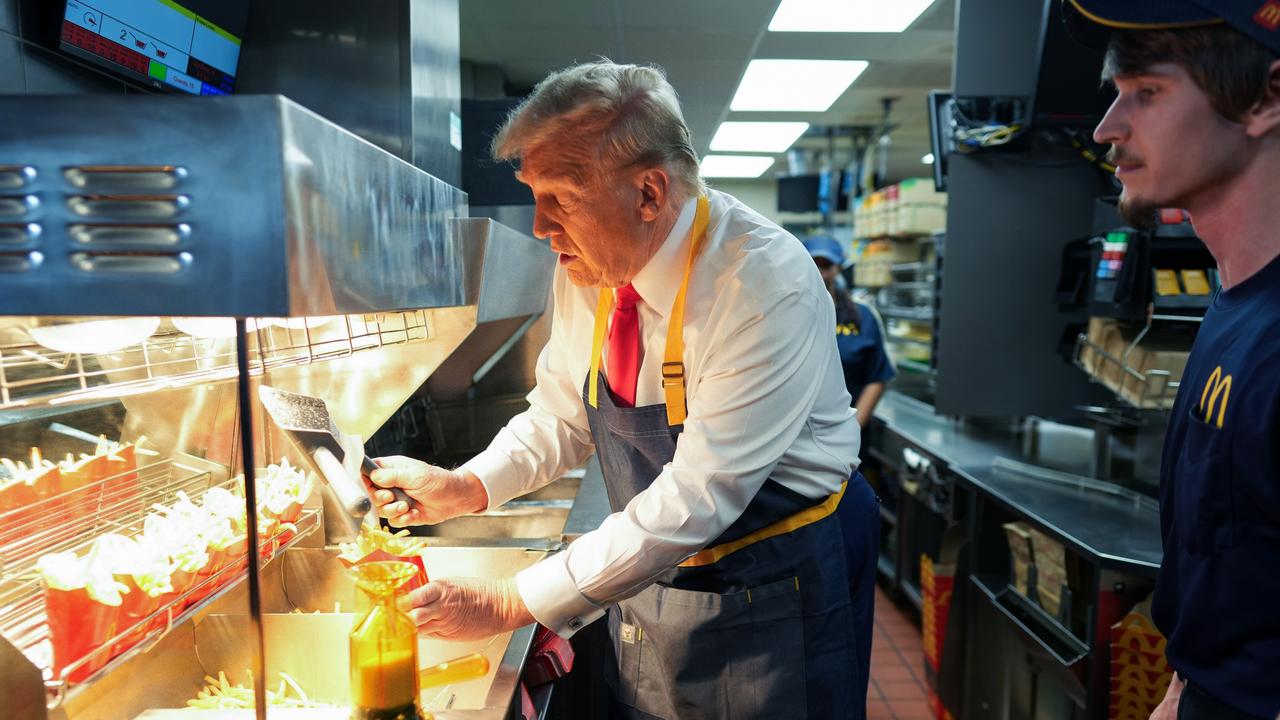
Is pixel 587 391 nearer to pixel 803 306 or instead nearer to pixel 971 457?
pixel 803 306

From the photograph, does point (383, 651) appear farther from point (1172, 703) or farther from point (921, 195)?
point (921, 195)

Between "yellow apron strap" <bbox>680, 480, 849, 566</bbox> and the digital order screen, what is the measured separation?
1324 millimetres

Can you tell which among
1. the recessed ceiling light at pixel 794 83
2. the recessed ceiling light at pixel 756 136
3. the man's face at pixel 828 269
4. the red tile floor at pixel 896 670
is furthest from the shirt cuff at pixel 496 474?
the recessed ceiling light at pixel 756 136

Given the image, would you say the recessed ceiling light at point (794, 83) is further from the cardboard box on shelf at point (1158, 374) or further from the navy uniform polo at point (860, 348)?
the cardboard box on shelf at point (1158, 374)

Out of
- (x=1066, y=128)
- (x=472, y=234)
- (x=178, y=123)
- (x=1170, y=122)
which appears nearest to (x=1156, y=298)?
(x=1066, y=128)

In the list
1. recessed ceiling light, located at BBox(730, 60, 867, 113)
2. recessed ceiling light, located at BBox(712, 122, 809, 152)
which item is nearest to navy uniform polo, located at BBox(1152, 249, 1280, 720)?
recessed ceiling light, located at BBox(730, 60, 867, 113)

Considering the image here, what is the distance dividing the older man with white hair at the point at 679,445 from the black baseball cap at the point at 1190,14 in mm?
570

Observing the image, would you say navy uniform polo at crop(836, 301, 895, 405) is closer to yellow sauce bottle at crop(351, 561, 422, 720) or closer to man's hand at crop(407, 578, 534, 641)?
man's hand at crop(407, 578, 534, 641)

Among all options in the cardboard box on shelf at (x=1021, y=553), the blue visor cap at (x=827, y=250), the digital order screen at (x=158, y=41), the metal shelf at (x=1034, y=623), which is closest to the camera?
the digital order screen at (x=158, y=41)

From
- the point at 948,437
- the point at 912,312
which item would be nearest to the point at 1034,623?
the point at 948,437

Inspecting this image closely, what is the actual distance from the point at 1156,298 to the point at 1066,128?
1.02 metres

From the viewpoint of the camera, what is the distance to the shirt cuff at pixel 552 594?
1.23 m

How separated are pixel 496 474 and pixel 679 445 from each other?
0.46 m

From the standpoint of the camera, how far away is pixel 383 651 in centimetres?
94
